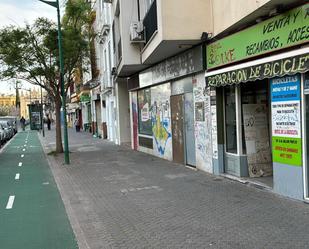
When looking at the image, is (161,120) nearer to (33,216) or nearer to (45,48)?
(45,48)

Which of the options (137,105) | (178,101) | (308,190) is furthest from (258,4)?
(137,105)

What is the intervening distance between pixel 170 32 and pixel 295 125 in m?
4.66

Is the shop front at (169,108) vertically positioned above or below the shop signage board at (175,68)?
below

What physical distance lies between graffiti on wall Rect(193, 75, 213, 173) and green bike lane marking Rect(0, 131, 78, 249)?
4.08 m

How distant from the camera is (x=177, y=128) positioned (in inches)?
605

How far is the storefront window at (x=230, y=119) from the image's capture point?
11430mm

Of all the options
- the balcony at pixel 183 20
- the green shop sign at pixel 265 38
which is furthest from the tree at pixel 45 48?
the green shop sign at pixel 265 38

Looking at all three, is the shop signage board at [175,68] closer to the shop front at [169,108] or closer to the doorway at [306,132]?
the shop front at [169,108]

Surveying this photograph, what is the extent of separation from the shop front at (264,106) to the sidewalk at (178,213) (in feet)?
1.78

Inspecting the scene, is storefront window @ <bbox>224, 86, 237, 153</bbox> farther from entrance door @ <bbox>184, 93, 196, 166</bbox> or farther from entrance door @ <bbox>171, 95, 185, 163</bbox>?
entrance door @ <bbox>171, 95, 185, 163</bbox>

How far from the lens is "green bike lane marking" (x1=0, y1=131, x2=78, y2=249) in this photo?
694cm

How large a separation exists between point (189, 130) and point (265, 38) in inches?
222

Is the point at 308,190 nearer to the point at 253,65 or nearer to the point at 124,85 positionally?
the point at 253,65

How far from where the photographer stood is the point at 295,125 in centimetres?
829
